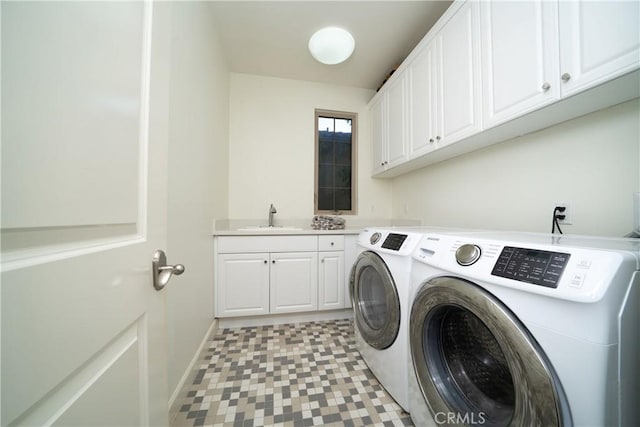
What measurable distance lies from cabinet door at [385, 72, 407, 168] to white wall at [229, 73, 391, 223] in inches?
22.9

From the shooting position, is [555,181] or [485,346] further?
[555,181]

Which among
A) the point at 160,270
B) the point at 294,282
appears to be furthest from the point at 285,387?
the point at 160,270

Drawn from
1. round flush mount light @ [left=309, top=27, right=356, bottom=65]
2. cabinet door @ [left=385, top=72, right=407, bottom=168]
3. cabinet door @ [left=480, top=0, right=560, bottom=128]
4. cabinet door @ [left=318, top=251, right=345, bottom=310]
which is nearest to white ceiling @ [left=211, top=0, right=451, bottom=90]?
round flush mount light @ [left=309, top=27, right=356, bottom=65]

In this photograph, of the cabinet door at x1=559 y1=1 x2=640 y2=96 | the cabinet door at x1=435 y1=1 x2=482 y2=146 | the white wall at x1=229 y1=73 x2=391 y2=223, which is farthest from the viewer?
the white wall at x1=229 y1=73 x2=391 y2=223

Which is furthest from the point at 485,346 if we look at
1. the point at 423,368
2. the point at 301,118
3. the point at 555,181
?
the point at 301,118

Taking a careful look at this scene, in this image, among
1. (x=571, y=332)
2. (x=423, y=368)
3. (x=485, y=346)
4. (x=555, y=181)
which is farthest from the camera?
(x=555, y=181)

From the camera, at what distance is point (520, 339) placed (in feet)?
1.96

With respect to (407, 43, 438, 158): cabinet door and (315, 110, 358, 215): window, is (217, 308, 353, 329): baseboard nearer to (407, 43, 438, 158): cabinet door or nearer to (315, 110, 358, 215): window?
(315, 110, 358, 215): window

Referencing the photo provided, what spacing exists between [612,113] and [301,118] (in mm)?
2363

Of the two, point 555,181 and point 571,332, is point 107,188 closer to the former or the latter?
point 571,332

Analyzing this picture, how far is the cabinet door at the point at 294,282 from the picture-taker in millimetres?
2041

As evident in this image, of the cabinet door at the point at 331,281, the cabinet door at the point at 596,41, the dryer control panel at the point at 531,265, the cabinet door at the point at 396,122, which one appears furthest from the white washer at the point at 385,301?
the cabinet door at the point at 396,122

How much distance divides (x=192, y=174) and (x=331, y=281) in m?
1.49

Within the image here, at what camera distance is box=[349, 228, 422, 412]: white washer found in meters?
1.08
